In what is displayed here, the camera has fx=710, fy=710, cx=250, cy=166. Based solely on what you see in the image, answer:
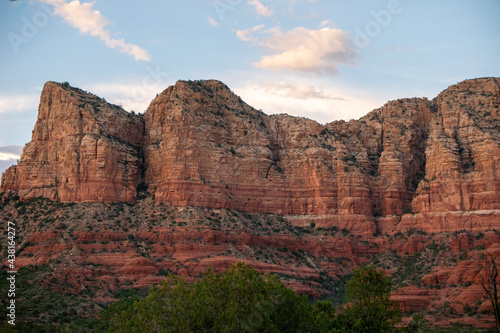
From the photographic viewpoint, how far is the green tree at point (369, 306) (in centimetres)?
7800

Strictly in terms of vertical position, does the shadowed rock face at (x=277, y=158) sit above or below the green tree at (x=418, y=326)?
above

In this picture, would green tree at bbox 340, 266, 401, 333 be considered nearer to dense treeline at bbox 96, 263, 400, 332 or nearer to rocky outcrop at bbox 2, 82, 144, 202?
dense treeline at bbox 96, 263, 400, 332

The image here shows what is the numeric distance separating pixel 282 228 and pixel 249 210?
6789 millimetres

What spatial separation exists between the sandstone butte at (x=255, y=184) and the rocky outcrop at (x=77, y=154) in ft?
0.78

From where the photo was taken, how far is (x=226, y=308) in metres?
62.2

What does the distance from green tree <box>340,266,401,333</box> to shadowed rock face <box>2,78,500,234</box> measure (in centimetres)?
3712

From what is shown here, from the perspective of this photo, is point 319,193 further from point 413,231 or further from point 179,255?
point 179,255

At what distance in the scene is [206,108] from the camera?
129 meters

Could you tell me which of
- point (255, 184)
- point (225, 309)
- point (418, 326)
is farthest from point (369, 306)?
point (255, 184)

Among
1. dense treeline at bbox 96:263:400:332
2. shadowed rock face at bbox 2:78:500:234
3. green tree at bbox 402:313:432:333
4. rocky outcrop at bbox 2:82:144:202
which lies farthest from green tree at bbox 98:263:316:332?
shadowed rock face at bbox 2:78:500:234

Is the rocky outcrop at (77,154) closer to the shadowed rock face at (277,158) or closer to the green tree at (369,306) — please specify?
the shadowed rock face at (277,158)

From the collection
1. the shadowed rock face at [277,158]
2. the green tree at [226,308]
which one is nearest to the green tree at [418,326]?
the green tree at [226,308]

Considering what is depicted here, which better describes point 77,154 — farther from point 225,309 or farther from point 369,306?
point 225,309

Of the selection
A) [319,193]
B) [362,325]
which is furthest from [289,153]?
[362,325]
